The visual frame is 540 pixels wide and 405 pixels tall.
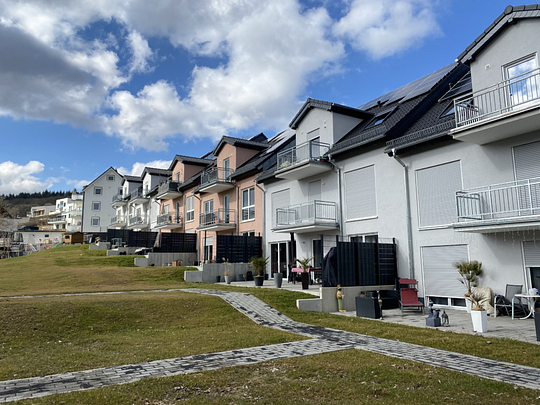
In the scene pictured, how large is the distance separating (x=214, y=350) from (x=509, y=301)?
9.20 meters

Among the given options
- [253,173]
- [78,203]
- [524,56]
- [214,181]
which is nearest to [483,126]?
[524,56]

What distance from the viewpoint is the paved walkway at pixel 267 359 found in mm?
5336

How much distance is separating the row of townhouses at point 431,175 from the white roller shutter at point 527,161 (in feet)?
0.10

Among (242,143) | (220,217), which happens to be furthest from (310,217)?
(242,143)

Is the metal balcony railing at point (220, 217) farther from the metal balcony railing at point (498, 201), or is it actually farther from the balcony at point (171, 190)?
the metal balcony railing at point (498, 201)

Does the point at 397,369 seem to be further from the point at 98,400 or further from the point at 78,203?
the point at 78,203

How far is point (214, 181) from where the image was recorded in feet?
88.7

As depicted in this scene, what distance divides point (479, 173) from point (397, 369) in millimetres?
9288

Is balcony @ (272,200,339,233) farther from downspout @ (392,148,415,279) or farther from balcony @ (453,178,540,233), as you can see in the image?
balcony @ (453,178,540,233)

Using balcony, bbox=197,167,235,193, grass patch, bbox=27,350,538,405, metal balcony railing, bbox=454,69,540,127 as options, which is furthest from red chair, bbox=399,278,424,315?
balcony, bbox=197,167,235,193

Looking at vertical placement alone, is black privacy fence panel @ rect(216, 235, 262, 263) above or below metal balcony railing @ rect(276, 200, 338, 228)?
below

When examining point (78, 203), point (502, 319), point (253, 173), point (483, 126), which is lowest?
point (502, 319)

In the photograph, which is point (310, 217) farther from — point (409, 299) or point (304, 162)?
point (409, 299)

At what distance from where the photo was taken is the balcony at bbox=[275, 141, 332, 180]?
62.0 ft
